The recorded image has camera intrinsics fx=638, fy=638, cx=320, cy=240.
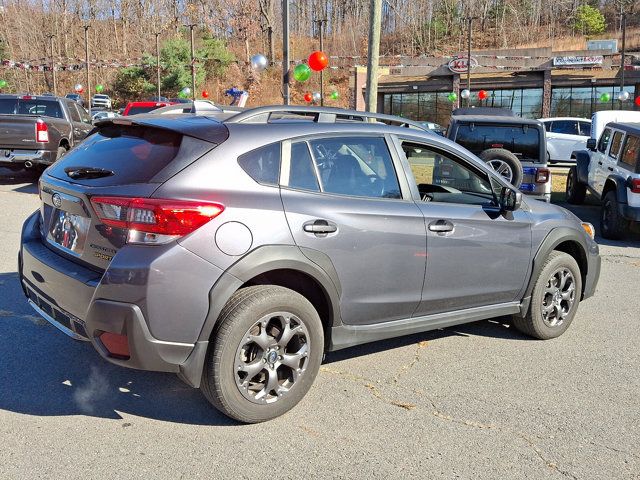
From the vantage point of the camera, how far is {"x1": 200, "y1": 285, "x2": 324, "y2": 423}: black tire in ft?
11.0

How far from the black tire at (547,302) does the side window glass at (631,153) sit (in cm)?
506

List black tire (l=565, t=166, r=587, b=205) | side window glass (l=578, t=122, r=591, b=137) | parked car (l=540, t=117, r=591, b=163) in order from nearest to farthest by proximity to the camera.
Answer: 1. black tire (l=565, t=166, r=587, b=205)
2. parked car (l=540, t=117, r=591, b=163)
3. side window glass (l=578, t=122, r=591, b=137)

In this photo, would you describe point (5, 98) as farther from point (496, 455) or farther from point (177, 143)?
point (496, 455)

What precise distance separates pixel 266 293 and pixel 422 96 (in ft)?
168

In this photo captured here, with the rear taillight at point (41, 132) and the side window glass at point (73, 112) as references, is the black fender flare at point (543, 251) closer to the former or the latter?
the rear taillight at point (41, 132)

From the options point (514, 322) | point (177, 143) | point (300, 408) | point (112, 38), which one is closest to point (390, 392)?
point (300, 408)

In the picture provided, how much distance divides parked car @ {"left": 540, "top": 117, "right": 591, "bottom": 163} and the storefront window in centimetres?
2557

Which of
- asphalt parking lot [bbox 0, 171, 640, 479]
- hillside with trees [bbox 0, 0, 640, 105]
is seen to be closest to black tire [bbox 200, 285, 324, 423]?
asphalt parking lot [bbox 0, 171, 640, 479]

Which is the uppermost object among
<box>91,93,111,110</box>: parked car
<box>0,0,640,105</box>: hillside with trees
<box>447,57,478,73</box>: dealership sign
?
<box>0,0,640,105</box>: hillside with trees

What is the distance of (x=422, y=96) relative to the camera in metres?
52.4

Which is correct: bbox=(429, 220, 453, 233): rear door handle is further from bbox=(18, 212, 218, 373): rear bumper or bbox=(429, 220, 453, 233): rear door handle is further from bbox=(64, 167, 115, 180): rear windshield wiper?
bbox=(64, 167, 115, 180): rear windshield wiper

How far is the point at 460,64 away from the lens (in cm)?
4912

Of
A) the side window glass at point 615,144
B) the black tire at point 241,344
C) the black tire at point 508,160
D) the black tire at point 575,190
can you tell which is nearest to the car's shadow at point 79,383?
the black tire at point 241,344

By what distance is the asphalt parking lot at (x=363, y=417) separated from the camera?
3.18 metres
